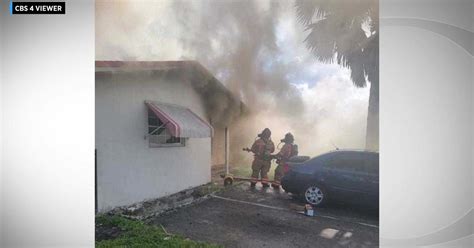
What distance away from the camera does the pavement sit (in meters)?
3.71

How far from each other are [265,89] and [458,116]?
227cm

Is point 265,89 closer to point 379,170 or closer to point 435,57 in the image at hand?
point 379,170

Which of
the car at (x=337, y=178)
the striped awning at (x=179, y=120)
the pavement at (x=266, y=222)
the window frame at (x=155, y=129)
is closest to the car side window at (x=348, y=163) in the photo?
the car at (x=337, y=178)

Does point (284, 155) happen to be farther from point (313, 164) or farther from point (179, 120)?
point (179, 120)

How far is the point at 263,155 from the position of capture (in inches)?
149

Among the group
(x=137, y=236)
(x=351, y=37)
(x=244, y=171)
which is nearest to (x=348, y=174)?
(x=244, y=171)

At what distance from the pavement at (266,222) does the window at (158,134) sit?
2.80ft

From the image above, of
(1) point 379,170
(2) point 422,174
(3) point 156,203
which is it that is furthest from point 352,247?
(3) point 156,203

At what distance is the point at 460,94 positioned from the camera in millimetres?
3736

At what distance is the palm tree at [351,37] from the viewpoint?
12.2 feet

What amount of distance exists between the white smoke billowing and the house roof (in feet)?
0.24

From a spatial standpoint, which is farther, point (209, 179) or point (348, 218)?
point (209, 179)

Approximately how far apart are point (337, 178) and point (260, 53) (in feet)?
5.72

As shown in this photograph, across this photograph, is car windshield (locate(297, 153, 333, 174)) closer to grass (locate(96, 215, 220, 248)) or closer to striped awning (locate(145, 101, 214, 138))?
striped awning (locate(145, 101, 214, 138))
